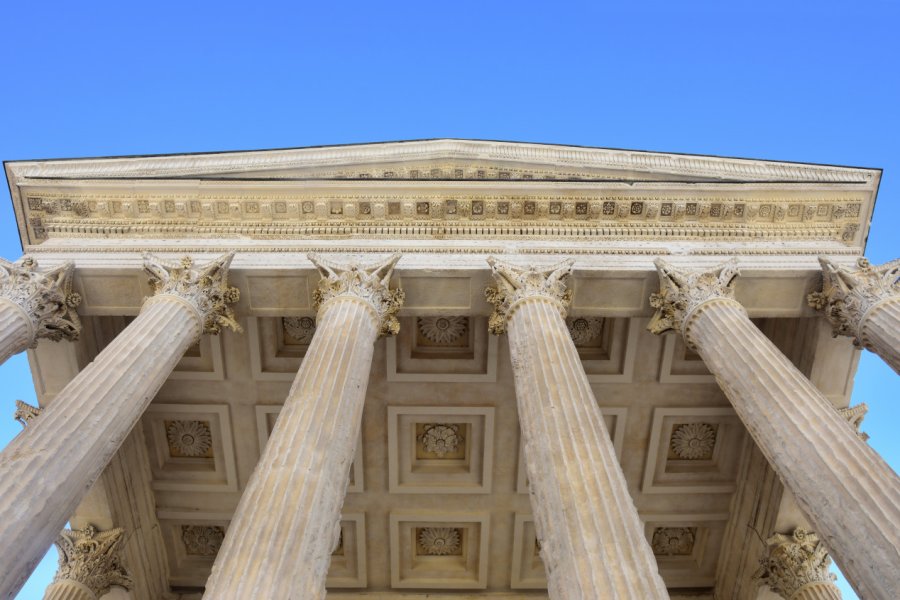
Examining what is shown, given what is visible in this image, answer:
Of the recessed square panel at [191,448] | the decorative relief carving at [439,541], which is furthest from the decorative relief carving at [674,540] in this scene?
the recessed square panel at [191,448]

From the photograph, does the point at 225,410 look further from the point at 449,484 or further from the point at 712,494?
the point at 712,494

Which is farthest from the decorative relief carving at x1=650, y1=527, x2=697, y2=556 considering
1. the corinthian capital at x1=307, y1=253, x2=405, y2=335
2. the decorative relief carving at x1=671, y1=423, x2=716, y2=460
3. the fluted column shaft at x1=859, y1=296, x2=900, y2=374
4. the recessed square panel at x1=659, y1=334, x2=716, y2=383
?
the corinthian capital at x1=307, y1=253, x2=405, y2=335

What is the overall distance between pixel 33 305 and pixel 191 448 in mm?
6721

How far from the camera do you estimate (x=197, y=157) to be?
1803cm

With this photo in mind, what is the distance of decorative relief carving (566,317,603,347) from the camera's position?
1697 centimetres

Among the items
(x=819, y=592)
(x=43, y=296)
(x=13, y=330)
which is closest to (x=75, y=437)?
(x=13, y=330)

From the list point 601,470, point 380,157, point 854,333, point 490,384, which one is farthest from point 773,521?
point 380,157

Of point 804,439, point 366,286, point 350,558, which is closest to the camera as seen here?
point 804,439

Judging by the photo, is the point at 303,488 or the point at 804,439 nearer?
the point at 303,488

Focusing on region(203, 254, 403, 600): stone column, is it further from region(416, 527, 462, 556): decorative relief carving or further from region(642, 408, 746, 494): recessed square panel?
region(642, 408, 746, 494): recessed square panel

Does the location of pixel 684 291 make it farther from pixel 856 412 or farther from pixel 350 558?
pixel 350 558

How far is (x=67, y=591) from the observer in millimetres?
15070

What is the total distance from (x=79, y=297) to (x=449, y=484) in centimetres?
1034

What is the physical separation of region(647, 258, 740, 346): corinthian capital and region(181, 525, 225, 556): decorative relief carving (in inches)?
535
